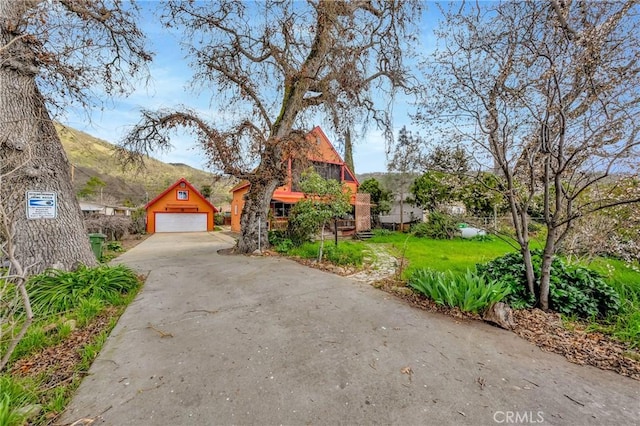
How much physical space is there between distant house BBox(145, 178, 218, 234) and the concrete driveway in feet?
64.7

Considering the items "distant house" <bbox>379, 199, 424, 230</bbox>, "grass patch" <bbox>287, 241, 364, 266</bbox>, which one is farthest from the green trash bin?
"distant house" <bbox>379, 199, 424, 230</bbox>

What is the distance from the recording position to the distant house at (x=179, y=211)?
21.0 meters

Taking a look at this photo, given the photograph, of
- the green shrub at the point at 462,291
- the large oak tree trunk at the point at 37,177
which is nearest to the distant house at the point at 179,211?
the large oak tree trunk at the point at 37,177

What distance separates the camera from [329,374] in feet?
7.72

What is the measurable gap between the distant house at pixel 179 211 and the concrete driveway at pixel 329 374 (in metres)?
19.7

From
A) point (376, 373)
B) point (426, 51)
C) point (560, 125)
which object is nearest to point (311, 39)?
point (426, 51)

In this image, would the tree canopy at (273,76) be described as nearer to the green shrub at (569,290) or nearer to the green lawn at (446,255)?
the green lawn at (446,255)

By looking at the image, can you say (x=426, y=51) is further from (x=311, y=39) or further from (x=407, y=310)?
(x=311, y=39)

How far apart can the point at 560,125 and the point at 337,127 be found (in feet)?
21.0

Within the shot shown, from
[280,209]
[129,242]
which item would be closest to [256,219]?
[280,209]

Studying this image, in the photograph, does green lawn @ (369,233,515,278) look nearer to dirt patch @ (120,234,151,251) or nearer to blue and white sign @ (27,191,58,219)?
blue and white sign @ (27,191,58,219)

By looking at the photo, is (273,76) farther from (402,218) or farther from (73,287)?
(402,218)

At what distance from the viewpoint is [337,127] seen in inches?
356

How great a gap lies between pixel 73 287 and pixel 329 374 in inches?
176
